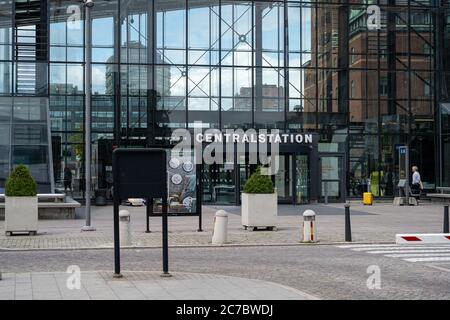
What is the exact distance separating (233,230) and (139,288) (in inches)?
439

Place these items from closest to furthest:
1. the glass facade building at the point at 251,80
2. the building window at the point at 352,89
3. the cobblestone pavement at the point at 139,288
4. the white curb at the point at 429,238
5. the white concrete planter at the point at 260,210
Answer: the cobblestone pavement at the point at 139,288
the white curb at the point at 429,238
the white concrete planter at the point at 260,210
the glass facade building at the point at 251,80
the building window at the point at 352,89

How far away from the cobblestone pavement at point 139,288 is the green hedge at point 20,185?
8311mm

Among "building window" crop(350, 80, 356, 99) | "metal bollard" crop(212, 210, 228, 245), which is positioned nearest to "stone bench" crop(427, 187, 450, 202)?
"building window" crop(350, 80, 356, 99)

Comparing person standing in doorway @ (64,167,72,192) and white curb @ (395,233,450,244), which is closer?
white curb @ (395,233,450,244)

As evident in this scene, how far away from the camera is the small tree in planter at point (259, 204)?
20859 millimetres

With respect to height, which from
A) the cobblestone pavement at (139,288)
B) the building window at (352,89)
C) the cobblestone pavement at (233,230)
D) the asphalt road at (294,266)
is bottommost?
the asphalt road at (294,266)

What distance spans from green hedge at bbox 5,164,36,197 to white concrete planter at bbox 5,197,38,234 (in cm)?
17

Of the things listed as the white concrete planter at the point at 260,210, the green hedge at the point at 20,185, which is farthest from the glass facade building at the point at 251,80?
the green hedge at the point at 20,185

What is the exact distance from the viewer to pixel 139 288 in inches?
406

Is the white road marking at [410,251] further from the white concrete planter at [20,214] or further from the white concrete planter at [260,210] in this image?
the white concrete planter at [20,214]

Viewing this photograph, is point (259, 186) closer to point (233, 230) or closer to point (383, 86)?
point (233, 230)

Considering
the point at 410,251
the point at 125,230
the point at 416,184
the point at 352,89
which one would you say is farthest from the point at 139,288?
the point at 352,89

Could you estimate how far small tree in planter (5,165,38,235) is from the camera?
19750 millimetres

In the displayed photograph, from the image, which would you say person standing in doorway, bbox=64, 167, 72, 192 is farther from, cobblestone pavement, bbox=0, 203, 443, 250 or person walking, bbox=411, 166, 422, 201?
person walking, bbox=411, 166, 422, 201
